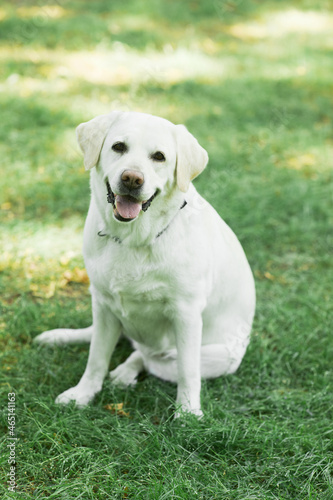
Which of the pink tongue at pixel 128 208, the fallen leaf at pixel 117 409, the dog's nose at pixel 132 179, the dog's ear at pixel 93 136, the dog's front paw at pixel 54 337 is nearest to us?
the dog's nose at pixel 132 179

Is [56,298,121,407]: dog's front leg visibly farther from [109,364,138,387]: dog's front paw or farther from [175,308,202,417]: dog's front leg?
[175,308,202,417]: dog's front leg

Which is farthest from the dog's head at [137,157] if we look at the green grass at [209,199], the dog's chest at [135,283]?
the green grass at [209,199]

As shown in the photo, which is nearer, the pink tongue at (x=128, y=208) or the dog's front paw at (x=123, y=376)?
the pink tongue at (x=128, y=208)

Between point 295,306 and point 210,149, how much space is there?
7.32ft

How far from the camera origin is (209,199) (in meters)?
4.55

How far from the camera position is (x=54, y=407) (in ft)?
8.86

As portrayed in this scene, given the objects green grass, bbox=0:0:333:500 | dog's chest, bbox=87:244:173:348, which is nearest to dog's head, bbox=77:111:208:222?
dog's chest, bbox=87:244:173:348

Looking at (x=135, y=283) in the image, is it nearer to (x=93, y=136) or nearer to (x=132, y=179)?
(x=132, y=179)

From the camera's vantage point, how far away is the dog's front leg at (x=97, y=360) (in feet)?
9.16

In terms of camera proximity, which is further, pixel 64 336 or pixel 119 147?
pixel 64 336

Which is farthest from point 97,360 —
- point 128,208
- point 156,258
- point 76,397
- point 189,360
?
point 128,208

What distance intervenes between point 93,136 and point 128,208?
0.38 metres

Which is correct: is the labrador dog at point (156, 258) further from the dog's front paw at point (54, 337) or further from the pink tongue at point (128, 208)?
the dog's front paw at point (54, 337)

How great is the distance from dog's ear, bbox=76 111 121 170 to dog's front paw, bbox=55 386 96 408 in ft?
3.83
